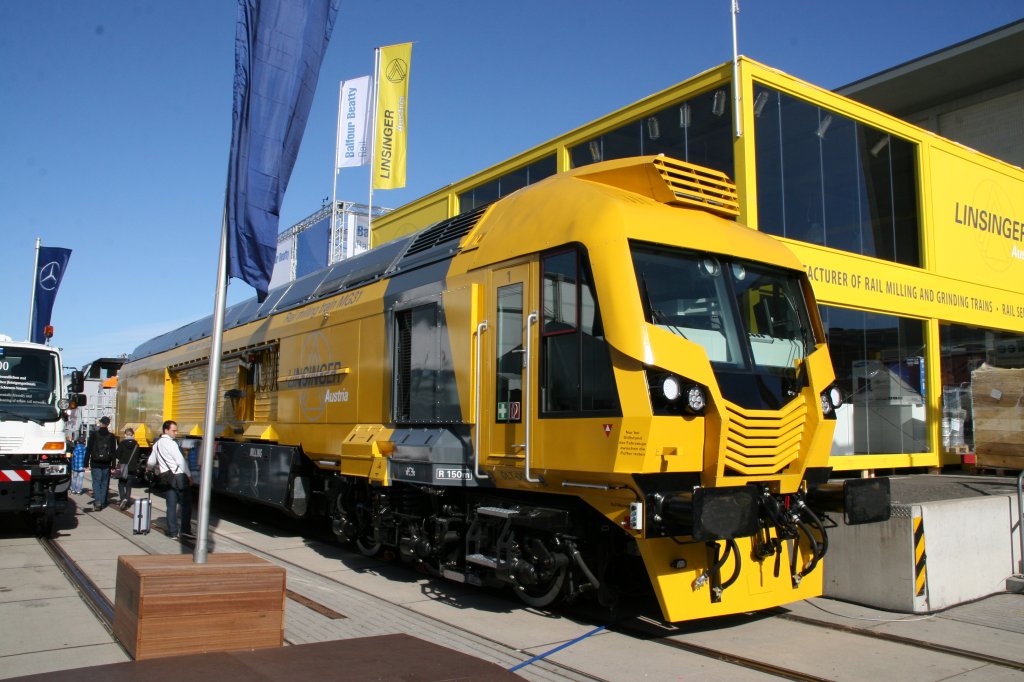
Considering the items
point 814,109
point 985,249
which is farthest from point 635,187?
point 985,249

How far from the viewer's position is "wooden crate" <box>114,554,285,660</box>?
4789mm

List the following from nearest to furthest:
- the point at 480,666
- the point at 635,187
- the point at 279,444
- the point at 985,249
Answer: the point at 480,666
the point at 635,187
the point at 279,444
the point at 985,249

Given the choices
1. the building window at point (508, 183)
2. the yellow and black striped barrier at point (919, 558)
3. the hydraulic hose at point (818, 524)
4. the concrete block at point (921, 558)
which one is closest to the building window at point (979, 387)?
the concrete block at point (921, 558)

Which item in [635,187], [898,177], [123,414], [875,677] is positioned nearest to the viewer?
[875,677]

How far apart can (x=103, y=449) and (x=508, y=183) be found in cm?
1014

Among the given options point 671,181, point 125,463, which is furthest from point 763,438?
point 125,463

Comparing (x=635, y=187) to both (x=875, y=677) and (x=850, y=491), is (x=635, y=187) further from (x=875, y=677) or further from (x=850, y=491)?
(x=875, y=677)

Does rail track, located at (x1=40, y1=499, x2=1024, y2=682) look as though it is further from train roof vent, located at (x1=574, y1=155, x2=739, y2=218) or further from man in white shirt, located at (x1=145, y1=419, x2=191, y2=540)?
train roof vent, located at (x1=574, y1=155, x2=739, y2=218)

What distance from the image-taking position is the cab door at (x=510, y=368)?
6.30 meters

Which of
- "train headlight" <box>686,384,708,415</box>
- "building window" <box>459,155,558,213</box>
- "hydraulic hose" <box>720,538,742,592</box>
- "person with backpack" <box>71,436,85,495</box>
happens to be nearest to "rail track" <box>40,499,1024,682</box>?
"hydraulic hose" <box>720,538,742,592</box>

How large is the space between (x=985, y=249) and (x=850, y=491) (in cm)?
1349

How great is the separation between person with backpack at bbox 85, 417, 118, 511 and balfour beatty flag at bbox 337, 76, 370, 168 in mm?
9984

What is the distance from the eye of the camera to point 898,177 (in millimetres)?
15312

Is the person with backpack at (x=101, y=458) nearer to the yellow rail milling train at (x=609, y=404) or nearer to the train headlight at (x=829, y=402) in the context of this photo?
the yellow rail milling train at (x=609, y=404)
